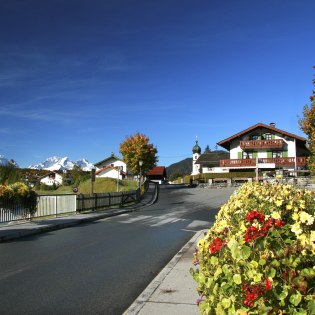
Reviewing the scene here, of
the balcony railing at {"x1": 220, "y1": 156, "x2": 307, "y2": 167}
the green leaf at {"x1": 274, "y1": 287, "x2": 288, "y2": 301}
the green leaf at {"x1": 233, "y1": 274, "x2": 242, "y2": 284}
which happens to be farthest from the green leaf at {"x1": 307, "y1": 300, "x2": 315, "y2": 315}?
the balcony railing at {"x1": 220, "y1": 156, "x2": 307, "y2": 167}

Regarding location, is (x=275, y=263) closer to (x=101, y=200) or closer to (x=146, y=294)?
(x=146, y=294)

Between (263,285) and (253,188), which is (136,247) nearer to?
(253,188)

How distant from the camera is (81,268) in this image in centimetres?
855

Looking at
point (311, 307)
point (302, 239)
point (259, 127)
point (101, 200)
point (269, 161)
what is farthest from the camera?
point (259, 127)

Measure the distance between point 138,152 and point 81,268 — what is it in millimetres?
63803

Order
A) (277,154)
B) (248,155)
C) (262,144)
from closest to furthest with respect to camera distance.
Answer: (262,144)
(277,154)
(248,155)

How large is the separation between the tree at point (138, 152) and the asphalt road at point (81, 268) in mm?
56902

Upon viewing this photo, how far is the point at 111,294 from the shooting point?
21.9 feet

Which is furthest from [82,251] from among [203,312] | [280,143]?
[280,143]

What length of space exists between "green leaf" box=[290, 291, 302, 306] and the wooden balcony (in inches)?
2494

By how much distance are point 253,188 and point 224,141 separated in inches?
2434

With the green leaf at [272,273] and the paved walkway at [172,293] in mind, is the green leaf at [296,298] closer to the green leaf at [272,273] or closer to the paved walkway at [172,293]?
the green leaf at [272,273]

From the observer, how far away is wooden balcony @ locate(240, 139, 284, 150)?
209 feet

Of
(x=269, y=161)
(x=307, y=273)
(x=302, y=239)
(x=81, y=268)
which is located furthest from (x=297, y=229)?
(x=269, y=161)
